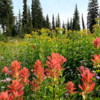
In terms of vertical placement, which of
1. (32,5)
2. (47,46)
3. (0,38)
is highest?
(32,5)

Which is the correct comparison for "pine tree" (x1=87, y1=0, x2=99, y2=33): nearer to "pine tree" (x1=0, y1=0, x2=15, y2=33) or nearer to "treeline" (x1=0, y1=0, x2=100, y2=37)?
"treeline" (x1=0, y1=0, x2=100, y2=37)

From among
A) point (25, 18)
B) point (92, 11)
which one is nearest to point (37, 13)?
point (25, 18)

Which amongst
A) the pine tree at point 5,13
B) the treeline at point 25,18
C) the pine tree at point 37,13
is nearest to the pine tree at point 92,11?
the treeline at point 25,18

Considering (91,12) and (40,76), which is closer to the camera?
(40,76)

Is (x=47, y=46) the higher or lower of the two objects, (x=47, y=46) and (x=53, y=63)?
the higher

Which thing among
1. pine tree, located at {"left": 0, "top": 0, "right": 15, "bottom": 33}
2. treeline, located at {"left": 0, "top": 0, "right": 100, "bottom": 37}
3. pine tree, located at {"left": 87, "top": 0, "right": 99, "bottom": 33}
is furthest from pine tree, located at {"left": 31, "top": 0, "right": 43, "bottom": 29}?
pine tree, located at {"left": 87, "top": 0, "right": 99, "bottom": 33}

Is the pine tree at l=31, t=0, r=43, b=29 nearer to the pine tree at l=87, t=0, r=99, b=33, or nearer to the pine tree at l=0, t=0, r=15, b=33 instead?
the pine tree at l=0, t=0, r=15, b=33

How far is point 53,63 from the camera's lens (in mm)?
771

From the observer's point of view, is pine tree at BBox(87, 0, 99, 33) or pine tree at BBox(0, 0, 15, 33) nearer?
pine tree at BBox(0, 0, 15, 33)

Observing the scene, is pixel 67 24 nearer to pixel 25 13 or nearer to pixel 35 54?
pixel 25 13

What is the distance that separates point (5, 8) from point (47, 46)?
3211 centimetres

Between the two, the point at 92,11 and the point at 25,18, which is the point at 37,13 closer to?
the point at 25,18

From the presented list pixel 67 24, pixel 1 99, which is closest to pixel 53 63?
pixel 1 99

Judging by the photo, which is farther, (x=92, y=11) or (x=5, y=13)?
(x=92, y=11)
